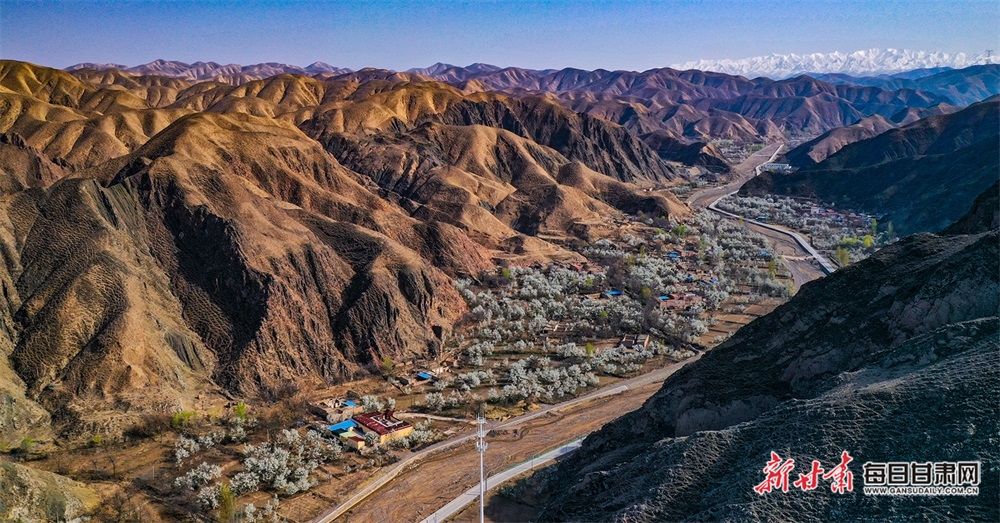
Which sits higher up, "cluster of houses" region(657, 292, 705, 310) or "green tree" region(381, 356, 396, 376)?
"cluster of houses" region(657, 292, 705, 310)

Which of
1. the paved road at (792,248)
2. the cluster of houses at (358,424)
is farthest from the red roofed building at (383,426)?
the paved road at (792,248)

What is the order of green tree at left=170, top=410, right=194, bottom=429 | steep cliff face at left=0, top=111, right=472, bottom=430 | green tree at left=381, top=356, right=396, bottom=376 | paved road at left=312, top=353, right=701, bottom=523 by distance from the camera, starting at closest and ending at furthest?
paved road at left=312, top=353, right=701, bottom=523, green tree at left=170, top=410, right=194, bottom=429, steep cliff face at left=0, top=111, right=472, bottom=430, green tree at left=381, top=356, right=396, bottom=376

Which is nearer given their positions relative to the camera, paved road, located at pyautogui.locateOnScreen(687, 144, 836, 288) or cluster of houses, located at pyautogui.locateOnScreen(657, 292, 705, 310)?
cluster of houses, located at pyautogui.locateOnScreen(657, 292, 705, 310)

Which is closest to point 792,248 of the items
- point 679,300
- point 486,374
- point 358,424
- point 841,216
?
point 841,216

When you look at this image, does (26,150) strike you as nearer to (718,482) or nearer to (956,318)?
(718,482)
